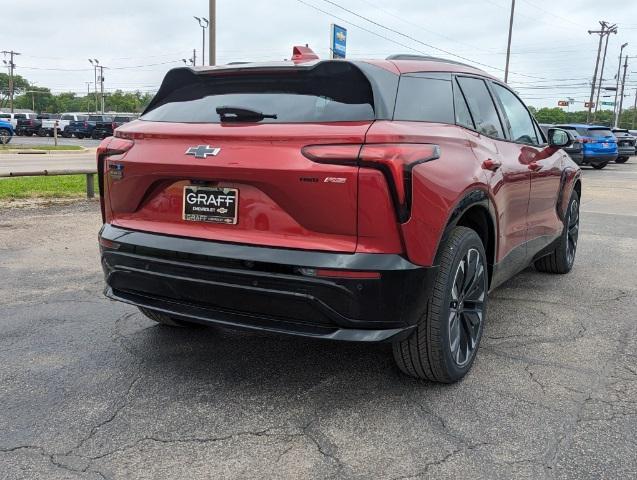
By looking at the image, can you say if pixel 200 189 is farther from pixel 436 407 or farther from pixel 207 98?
pixel 436 407

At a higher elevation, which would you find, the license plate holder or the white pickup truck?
the license plate holder

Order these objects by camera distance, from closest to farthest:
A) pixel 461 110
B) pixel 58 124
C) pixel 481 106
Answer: pixel 461 110 → pixel 481 106 → pixel 58 124

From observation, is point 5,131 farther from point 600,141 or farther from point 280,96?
point 280,96

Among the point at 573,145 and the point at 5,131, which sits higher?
the point at 573,145

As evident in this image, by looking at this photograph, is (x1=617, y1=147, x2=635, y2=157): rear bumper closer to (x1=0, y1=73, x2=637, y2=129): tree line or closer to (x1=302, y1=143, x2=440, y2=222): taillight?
(x1=302, y1=143, x2=440, y2=222): taillight

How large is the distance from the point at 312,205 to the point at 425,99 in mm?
981

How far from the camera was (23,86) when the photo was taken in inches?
5320

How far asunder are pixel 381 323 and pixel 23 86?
15145 cm

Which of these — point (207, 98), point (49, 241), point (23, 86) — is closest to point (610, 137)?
point (49, 241)

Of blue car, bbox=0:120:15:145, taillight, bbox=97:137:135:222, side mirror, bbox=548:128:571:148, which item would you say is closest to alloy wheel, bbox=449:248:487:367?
taillight, bbox=97:137:135:222

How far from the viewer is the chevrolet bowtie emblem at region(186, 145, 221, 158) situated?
287 centimetres

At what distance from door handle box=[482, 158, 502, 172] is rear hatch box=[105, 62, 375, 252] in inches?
37.6

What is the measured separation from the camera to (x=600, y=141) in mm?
22906

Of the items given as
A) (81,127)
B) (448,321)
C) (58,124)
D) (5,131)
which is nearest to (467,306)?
(448,321)
